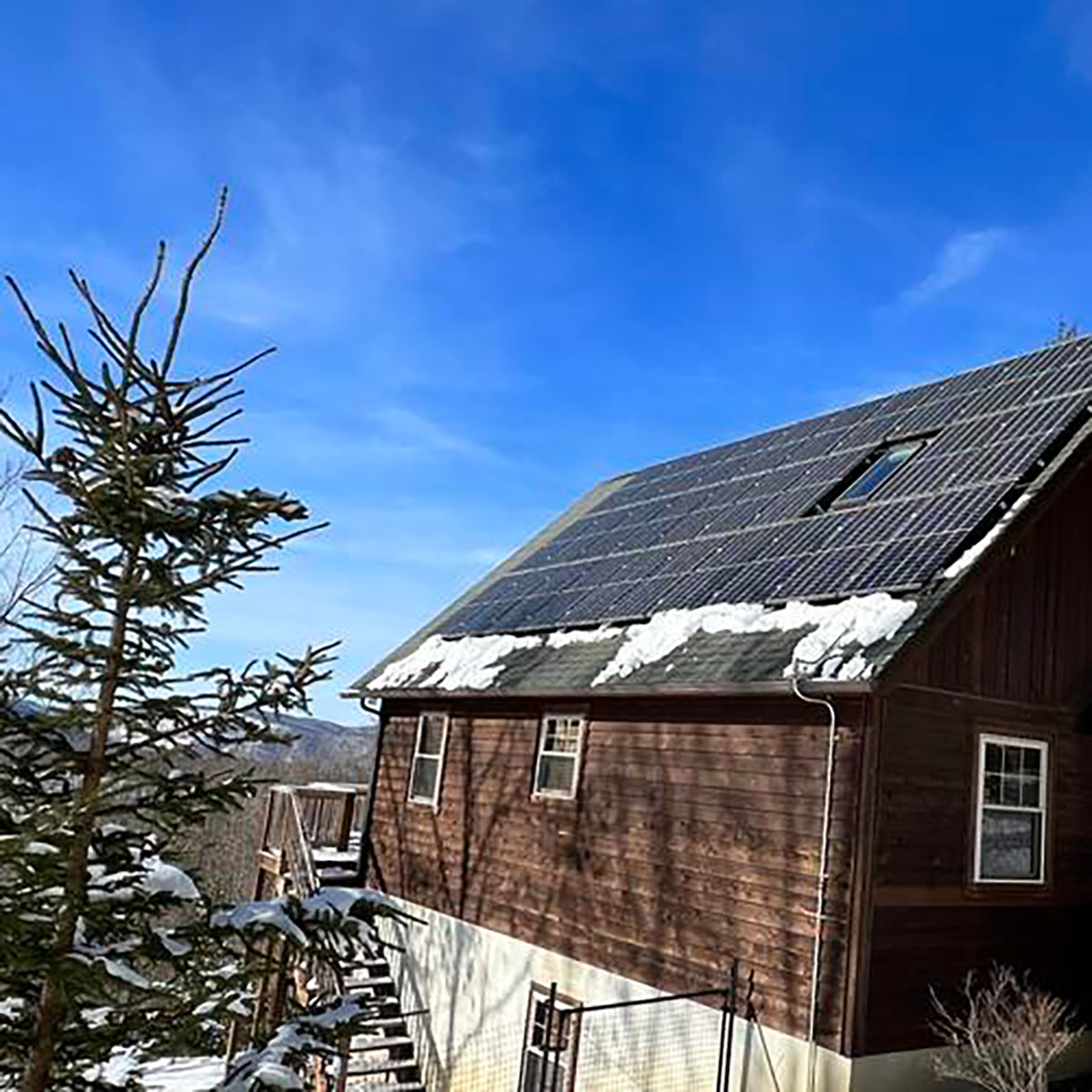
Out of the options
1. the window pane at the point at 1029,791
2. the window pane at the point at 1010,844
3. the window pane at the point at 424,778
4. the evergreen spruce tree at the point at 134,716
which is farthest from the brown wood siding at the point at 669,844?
the evergreen spruce tree at the point at 134,716

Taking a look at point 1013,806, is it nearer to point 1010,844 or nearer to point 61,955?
point 1010,844

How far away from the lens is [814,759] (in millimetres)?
7781

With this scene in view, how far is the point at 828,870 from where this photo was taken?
739cm

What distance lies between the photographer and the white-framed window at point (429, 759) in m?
12.8

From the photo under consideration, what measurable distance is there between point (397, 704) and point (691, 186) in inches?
322

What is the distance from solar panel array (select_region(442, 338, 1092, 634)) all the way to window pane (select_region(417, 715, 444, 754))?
1401 millimetres

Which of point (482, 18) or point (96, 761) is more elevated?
point (482, 18)

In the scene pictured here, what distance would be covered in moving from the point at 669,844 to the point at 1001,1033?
296 cm

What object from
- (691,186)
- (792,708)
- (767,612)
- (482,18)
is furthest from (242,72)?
(792,708)

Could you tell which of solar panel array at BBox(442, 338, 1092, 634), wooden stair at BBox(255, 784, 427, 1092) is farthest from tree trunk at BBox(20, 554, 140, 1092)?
solar panel array at BBox(442, 338, 1092, 634)

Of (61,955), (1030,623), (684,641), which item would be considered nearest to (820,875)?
(684,641)

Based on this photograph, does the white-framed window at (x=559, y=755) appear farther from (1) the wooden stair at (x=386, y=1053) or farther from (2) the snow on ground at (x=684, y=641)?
(1) the wooden stair at (x=386, y=1053)

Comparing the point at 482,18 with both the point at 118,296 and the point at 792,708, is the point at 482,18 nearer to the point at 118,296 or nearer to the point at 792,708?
the point at 118,296

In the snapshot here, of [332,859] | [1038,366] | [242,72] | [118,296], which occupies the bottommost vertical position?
[332,859]
